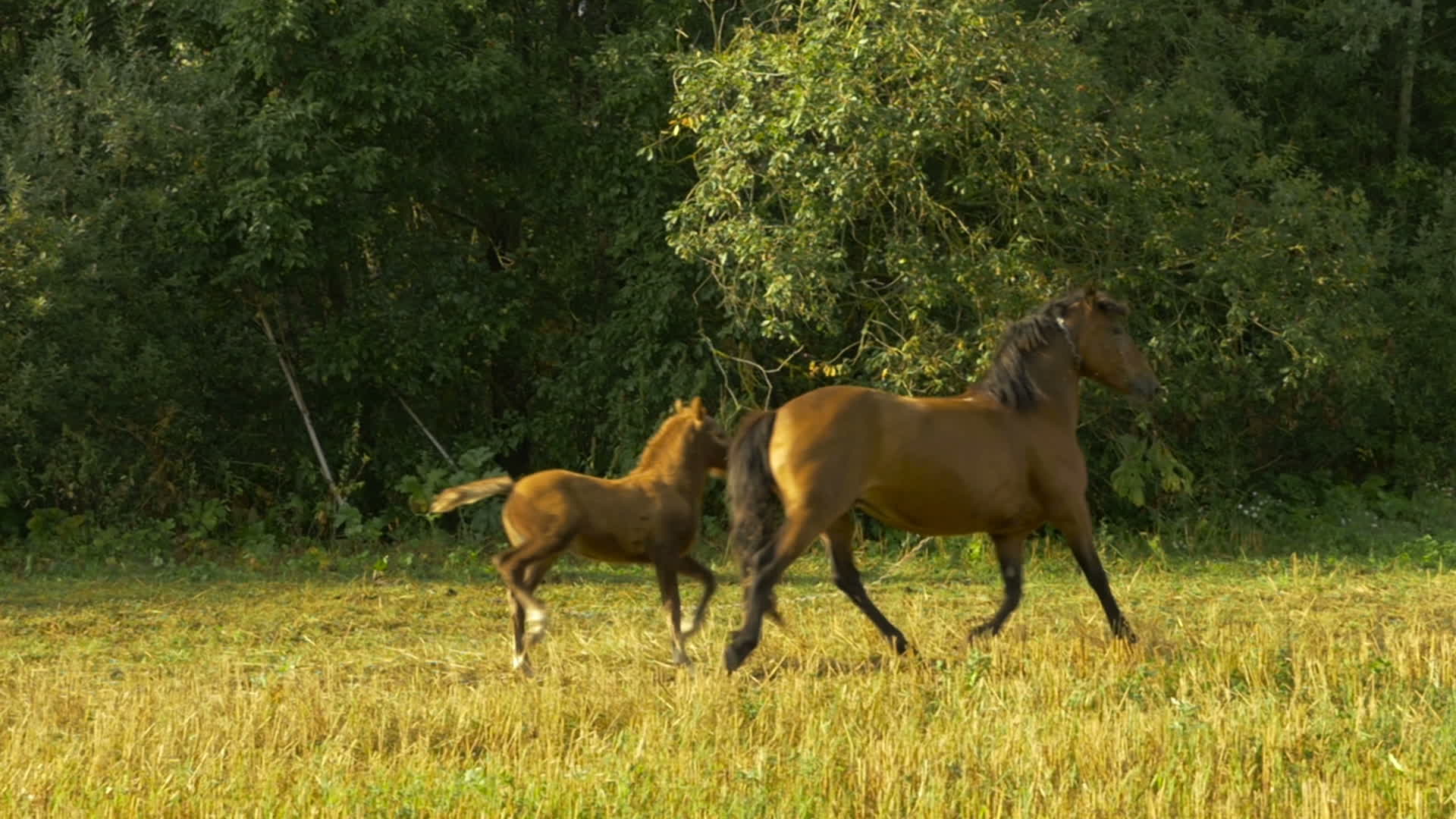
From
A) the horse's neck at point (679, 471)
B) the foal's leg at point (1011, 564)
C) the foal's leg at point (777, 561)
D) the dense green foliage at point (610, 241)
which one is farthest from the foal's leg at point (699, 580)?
the dense green foliage at point (610, 241)

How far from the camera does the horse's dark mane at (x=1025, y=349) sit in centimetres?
891

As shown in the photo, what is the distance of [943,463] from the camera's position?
8461 millimetres

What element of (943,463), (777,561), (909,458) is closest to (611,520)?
(777,561)

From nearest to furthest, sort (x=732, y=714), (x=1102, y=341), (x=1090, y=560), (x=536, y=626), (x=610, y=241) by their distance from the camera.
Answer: (x=732, y=714) → (x=536, y=626) → (x=1090, y=560) → (x=1102, y=341) → (x=610, y=241)

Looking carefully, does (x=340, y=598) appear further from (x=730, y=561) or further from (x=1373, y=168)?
(x=1373, y=168)

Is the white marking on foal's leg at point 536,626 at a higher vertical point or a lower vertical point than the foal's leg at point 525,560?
lower

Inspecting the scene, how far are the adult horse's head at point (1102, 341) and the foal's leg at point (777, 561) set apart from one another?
1.97 meters

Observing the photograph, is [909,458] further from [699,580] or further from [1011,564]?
[699,580]

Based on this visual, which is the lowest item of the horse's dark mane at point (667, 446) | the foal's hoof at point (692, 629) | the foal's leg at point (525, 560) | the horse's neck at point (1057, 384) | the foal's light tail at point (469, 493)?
the foal's hoof at point (692, 629)

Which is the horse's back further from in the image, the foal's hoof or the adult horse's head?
the foal's hoof

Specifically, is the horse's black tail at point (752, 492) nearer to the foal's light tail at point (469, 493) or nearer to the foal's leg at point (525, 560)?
the foal's leg at point (525, 560)

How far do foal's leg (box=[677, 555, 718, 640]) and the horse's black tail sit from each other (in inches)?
16.0

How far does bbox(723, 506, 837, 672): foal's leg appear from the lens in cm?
798

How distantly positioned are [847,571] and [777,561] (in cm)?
82
